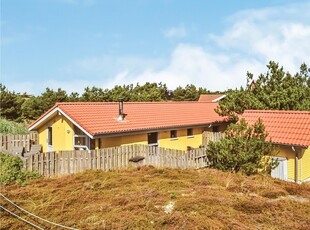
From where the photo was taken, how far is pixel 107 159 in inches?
572

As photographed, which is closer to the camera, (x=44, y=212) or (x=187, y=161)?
(x=44, y=212)

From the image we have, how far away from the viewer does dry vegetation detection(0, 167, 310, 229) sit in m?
7.90

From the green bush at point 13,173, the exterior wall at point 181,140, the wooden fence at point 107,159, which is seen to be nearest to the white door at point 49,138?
the green bush at point 13,173

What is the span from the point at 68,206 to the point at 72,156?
4.81m

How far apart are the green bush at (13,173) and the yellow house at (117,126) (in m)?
3.89

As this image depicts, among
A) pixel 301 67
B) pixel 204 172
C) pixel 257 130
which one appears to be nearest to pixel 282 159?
pixel 257 130

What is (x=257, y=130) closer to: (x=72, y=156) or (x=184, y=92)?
(x=72, y=156)

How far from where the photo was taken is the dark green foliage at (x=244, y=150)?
14562mm

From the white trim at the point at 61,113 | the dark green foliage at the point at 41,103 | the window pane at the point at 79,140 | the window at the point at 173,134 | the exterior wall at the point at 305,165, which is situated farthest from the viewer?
the dark green foliage at the point at 41,103

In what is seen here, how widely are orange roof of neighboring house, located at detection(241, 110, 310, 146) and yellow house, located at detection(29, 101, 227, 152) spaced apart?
4.81m

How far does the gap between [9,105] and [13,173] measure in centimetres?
2619

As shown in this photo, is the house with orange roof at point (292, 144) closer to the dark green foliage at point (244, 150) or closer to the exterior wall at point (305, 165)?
the exterior wall at point (305, 165)

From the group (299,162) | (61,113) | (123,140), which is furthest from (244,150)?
(61,113)

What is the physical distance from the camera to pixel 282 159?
15578mm
